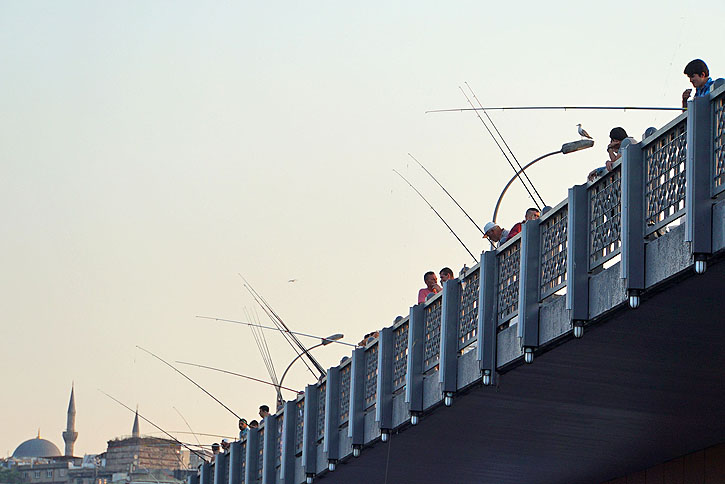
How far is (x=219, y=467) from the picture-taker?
2870 cm

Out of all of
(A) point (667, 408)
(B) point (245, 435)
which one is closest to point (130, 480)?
(B) point (245, 435)

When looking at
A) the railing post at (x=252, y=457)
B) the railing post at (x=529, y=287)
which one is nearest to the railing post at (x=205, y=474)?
the railing post at (x=252, y=457)

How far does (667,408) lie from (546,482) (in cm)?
817

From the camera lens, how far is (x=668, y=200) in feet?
36.3

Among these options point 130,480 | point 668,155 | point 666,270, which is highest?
point 130,480

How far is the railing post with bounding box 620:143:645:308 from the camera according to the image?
37.3ft

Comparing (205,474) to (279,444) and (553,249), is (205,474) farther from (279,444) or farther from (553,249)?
(553,249)

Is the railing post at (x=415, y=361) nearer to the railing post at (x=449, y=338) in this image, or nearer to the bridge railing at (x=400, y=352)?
the bridge railing at (x=400, y=352)

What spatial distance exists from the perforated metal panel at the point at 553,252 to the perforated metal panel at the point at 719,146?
2.44m

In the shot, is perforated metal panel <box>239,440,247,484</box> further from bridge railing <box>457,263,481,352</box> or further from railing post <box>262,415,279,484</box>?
bridge railing <box>457,263,481,352</box>

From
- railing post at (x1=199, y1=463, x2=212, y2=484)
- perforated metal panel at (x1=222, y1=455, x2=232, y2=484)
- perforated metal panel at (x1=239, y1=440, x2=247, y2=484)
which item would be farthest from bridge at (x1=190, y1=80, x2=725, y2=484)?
railing post at (x1=199, y1=463, x2=212, y2=484)

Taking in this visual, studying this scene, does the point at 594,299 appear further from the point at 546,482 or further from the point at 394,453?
the point at 546,482

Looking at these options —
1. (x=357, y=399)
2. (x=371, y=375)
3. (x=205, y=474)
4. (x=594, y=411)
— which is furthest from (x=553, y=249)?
(x=205, y=474)

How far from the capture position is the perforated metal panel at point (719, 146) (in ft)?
33.8
